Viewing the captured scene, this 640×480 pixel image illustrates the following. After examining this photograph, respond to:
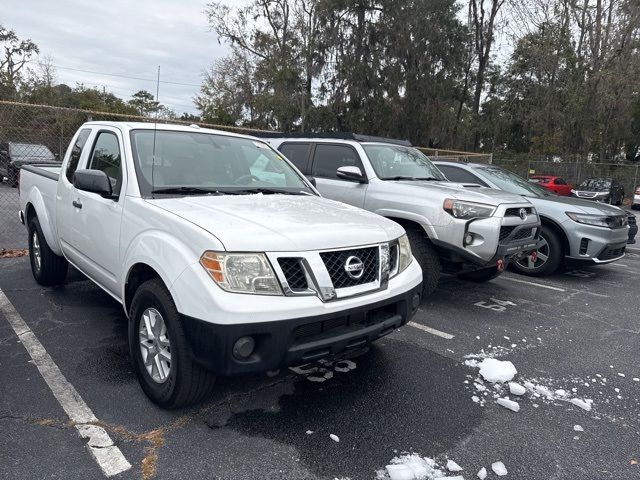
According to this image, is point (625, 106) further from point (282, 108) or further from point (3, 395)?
point (3, 395)

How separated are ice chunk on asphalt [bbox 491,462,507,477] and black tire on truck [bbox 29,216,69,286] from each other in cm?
458

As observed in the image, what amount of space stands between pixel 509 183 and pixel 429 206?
123 inches

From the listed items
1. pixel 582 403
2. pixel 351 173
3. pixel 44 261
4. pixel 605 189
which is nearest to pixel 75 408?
pixel 44 261

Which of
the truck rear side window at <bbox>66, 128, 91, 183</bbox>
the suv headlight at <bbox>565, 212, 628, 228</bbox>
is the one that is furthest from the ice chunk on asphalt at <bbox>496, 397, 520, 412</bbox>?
the suv headlight at <bbox>565, 212, 628, 228</bbox>

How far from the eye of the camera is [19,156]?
1016 centimetres

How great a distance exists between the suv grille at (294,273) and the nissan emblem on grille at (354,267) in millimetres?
298

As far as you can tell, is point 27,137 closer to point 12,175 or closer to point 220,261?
point 12,175

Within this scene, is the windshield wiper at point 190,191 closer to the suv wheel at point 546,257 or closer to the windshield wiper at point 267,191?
the windshield wiper at point 267,191

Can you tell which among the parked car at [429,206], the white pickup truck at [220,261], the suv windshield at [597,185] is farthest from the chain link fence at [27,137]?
the suv windshield at [597,185]

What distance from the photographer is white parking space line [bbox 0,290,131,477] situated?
98.3 inches

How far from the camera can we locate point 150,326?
2971mm

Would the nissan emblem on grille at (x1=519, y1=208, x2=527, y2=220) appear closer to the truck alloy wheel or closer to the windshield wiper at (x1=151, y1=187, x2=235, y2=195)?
the windshield wiper at (x1=151, y1=187, x2=235, y2=195)

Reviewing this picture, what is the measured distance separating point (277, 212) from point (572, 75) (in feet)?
96.9

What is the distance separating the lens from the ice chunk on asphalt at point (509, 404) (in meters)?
3.19
